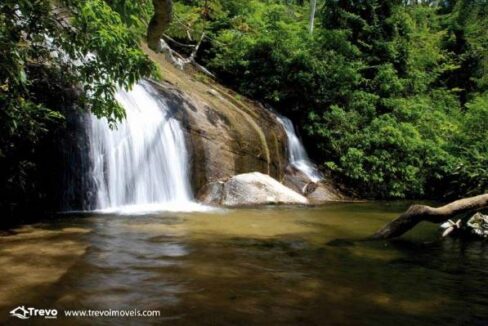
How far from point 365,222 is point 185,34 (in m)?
12.1

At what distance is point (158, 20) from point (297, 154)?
39.4ft

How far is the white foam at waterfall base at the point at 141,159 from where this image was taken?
947 centimetres

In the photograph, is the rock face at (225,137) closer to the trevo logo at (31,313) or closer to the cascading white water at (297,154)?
the cascading white water at (297,154)

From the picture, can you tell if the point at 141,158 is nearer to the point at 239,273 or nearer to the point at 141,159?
the point at 141,159

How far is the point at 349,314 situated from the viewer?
12.6ft

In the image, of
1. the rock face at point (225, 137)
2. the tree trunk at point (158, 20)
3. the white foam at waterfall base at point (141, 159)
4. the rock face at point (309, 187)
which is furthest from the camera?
the rock face at point (309, 187)

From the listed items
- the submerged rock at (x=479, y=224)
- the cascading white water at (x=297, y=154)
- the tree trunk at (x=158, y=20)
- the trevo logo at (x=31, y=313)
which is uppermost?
the tree trunk at (x=158, y=20)

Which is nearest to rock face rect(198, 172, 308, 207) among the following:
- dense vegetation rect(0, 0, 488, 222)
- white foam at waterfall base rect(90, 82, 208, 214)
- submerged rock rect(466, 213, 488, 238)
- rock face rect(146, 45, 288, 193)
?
rock face rect(146, 45, 288, 193)

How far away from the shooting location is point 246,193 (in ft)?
35.9

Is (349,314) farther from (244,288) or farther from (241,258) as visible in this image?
(241,258)

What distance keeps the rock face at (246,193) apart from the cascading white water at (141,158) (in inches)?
22.6

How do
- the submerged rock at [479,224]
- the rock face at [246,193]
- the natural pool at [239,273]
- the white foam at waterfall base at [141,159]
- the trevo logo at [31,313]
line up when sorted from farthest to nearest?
the rock face at [246,193] < the white foam at waterfall base at [141,159] < the submerged rock at [479,224] < the natural pool at [239,273] < the trevo logo at [31,313]

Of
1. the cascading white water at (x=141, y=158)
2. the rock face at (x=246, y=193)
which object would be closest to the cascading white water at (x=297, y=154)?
the rock face at (x=246, y=193)

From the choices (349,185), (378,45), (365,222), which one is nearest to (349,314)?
(365,222)
